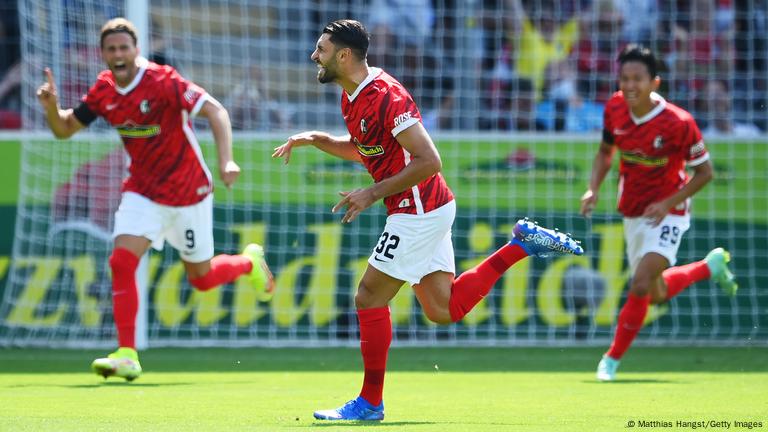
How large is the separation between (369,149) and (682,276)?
424 centimetres

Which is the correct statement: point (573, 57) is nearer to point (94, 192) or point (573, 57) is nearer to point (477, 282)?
point (94, 192)

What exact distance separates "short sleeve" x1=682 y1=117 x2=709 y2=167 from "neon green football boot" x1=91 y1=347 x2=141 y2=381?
13.5ft

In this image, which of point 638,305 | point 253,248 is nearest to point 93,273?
point 253,248

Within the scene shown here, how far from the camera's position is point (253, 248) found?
996 centimetres

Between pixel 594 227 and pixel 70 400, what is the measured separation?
6381mm

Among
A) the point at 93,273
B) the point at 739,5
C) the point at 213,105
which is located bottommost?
the point at 93,273

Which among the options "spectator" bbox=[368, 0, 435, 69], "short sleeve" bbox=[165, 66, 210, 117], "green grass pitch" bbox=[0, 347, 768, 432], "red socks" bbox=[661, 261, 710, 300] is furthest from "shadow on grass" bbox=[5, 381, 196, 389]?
"spectator" bbox=[368, 0, 435, 69]

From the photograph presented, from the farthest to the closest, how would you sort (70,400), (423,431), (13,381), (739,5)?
(739,5)
(13,381)
(70,400)
(423,431)

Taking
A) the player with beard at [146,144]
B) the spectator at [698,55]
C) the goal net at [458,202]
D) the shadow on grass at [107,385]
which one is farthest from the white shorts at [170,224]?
the spectator at [698,55]

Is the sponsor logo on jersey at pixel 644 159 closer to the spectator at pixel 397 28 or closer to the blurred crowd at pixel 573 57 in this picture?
the blurred crowd at pixel 573 57

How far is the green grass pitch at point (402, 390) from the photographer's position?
579cm

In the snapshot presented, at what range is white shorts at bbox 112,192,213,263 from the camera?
838cm

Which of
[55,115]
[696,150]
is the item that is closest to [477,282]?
[696,150]

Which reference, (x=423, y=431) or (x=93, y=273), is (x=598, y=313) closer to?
(x=93, y=273)
